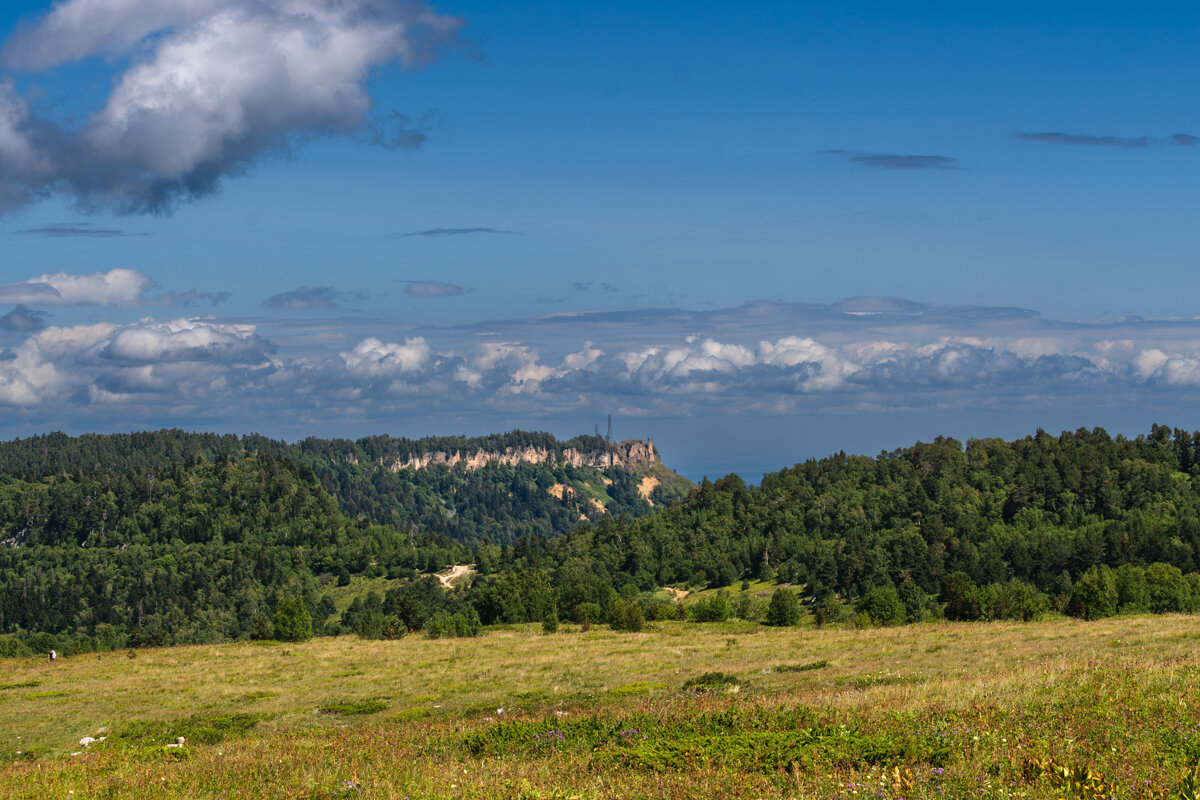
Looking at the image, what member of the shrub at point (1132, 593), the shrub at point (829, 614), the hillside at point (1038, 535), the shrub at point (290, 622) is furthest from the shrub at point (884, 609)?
the shrub at point (290, 622)

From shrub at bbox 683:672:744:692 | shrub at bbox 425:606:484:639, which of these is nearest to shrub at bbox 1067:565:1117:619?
shrub at bbox 425:606:484:639

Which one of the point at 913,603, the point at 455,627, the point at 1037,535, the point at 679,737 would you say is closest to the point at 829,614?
the point at 913,603

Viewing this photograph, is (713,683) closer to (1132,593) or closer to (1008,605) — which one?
(1008,605)

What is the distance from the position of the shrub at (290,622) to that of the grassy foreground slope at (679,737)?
50395 mm

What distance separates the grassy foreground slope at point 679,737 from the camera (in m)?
12.6

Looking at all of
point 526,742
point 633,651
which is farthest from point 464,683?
point 526,742

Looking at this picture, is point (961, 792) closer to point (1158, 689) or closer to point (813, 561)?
point (1158, 689)

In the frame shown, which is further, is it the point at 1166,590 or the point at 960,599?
the point at 1166,590

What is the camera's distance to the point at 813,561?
181875 mm

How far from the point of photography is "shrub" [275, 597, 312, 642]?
3428 inches

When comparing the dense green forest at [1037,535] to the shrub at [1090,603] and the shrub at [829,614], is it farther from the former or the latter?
the shrub at [1090,603]

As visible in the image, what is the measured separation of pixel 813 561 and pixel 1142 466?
239ft

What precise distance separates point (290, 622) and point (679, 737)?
8024cm

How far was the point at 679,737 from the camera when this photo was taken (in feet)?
52.1
